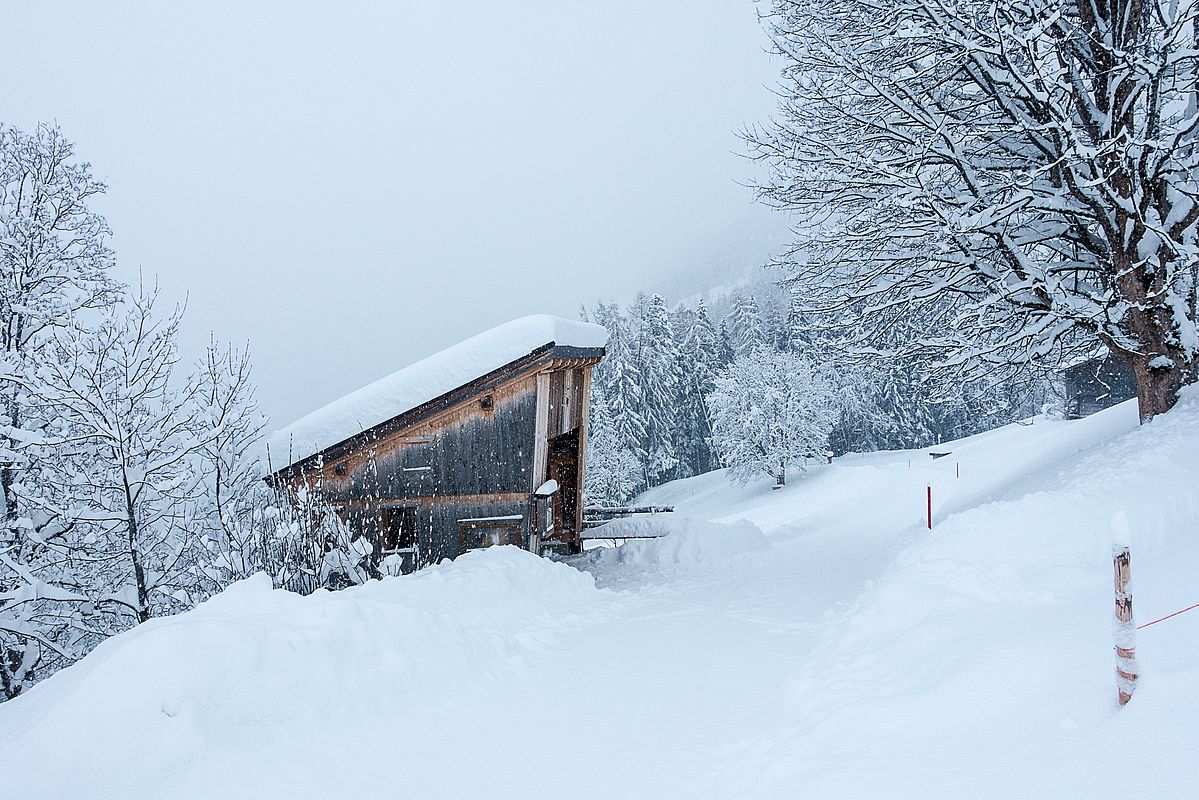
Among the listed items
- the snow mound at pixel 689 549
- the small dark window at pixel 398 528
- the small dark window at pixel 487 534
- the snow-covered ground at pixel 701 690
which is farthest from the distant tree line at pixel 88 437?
the snow mound at pixel 689 549

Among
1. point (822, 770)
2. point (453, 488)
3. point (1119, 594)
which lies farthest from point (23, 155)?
point (1119, 594)

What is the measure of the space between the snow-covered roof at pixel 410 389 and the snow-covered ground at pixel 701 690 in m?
5.00

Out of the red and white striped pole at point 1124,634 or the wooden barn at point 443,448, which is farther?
the wooden barn at point 443,448

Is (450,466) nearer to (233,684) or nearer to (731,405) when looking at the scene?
(233,684)

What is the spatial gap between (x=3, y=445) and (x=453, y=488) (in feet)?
21.8

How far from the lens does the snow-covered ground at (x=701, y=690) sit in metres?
3.19

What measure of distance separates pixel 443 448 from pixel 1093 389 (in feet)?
100

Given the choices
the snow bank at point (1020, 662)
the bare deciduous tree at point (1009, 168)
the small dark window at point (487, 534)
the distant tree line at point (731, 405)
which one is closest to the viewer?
the snow bank at point (1020, 662)

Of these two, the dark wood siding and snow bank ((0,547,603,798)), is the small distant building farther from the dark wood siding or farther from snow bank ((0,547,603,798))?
snow bank ((0,547,603,798))

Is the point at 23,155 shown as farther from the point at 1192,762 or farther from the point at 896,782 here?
the point at 1192,762

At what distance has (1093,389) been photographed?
99.4ft

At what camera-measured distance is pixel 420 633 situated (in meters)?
6.02

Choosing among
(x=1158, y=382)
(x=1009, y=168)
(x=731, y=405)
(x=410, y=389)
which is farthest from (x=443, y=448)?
(x=731, y=405)

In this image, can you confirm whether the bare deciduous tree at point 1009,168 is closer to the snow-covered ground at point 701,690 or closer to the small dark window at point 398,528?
the snow-covered ground at point 701,690
